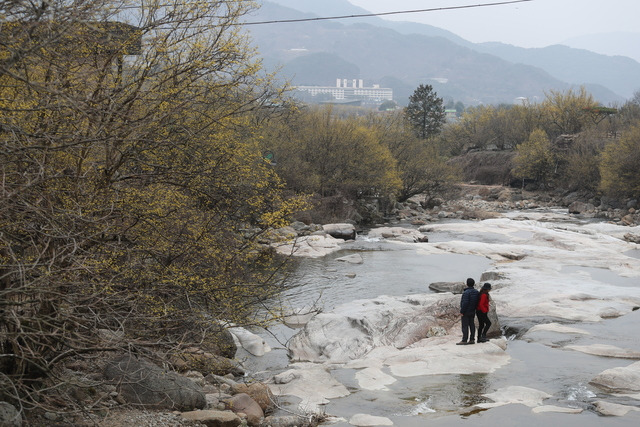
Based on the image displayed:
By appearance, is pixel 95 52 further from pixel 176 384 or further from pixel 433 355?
pixel 433 355

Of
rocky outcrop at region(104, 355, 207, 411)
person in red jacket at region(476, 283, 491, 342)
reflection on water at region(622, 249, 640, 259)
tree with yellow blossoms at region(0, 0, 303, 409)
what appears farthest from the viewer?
reflection on water at region(622, 249, 640, 259)

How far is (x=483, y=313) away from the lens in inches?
602

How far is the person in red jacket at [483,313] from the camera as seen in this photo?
49.8ft

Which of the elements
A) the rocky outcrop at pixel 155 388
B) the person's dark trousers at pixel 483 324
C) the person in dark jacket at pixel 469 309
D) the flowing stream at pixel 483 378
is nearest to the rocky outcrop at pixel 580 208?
the flowing stream at pixel 483 378

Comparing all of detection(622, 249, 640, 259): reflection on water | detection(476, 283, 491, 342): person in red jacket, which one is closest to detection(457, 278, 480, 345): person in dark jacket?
detection(476, 283, 491, 342): person in red jacket

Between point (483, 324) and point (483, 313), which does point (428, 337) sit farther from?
point (483, 313)

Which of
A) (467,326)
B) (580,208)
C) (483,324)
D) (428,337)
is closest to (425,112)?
(580,208)

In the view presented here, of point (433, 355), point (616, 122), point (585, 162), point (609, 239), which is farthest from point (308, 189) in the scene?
point (616, 122)

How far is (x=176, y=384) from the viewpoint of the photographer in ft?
32.8

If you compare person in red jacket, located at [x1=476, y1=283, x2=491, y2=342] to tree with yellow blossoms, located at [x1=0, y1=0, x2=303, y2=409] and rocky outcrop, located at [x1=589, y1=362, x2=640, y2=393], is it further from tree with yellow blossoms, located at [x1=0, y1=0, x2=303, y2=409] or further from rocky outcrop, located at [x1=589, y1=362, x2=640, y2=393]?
tree with yellow blossoms, located at [x1=0, y1=0, x2=303, y2=409]

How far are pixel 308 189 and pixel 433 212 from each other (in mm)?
16189

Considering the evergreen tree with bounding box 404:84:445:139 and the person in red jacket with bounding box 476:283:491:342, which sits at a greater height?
the evergreen tree with bounding box 404:84:445:139

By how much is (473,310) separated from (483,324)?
2.05ft

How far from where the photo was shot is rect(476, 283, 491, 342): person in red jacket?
598 inches
